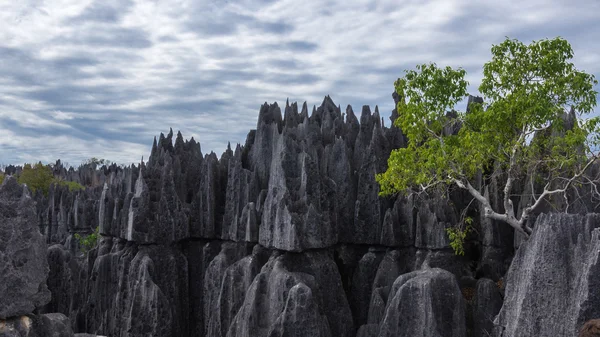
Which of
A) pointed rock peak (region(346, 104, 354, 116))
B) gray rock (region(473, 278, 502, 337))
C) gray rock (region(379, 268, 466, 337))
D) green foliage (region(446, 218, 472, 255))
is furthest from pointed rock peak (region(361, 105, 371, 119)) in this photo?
gray rock (region(379, 268, 466, 337))

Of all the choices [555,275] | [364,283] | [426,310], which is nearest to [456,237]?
[426,310]

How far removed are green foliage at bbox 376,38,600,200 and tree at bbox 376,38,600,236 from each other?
0.12 feet

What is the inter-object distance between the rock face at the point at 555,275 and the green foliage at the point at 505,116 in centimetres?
630

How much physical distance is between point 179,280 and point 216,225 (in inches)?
140

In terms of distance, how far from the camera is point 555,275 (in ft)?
47.3

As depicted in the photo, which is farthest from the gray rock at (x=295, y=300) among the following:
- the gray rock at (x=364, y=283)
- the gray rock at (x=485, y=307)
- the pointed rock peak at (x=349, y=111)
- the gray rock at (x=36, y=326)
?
the pointed rock peak at (x=349, y=111)

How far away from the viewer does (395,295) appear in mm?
19500

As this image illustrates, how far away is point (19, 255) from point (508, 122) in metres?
18.5

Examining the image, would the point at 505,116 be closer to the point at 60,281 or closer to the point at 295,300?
the point at 295,300

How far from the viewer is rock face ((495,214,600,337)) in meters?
13.9

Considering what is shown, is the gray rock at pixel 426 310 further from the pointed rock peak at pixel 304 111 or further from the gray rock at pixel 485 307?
the pointed rock peak at pixel 304 111

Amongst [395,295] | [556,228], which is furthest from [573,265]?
[395,295]

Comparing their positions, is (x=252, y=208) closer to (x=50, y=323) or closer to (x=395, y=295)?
(x=395, y=295)

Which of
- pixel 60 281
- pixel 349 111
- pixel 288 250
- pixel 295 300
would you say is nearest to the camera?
pixel 295 300
